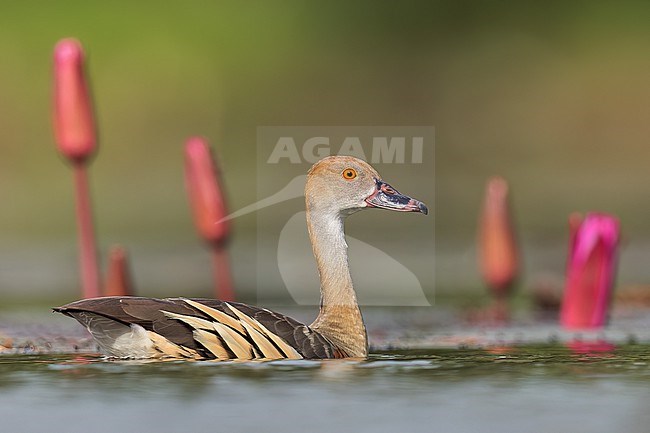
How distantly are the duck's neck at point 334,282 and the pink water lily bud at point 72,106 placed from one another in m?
1.45

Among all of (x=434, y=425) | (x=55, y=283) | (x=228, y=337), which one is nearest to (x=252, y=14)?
(x=55, y=283)

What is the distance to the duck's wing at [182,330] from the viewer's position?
5586mm

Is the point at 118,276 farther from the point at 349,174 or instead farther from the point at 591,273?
the point at 591,273

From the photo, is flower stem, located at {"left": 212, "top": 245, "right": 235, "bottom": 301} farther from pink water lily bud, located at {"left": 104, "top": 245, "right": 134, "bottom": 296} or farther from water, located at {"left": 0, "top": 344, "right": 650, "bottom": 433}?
water, located at {"left": 0, "top": 344, "right": 650, "bottom": 433}

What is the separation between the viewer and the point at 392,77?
51.5 ft

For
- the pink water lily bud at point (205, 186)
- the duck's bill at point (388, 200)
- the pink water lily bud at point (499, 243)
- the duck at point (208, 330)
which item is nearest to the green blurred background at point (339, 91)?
the pink water lily bud at point (499, 243)

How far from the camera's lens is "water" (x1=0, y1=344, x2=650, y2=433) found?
184 inches

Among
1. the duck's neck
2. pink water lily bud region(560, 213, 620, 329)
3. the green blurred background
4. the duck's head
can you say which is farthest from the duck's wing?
the green blurred background

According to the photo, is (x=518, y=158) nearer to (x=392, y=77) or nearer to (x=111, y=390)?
(x=392, y=77)

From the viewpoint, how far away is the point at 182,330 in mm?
5637

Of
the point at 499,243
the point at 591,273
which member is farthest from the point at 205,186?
the point at 591,273

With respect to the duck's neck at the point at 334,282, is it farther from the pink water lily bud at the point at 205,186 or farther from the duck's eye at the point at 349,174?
the pink water lily bud at the point at 205,186

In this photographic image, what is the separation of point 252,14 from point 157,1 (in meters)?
0.94

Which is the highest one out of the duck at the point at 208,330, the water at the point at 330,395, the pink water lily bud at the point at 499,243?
the pink water lily bud at the point at 499,243
